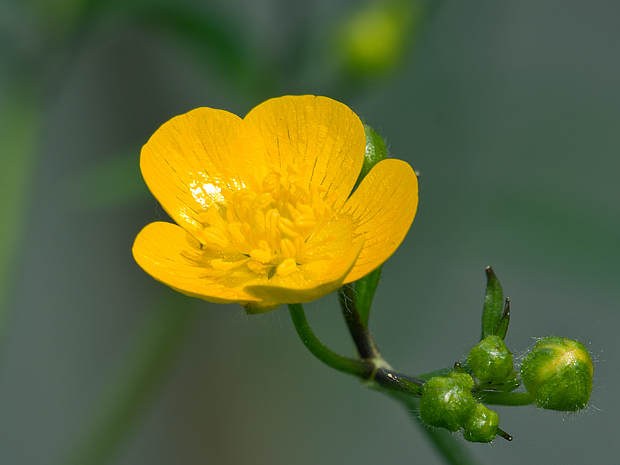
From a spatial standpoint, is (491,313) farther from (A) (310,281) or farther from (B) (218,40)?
(B) (218,40)

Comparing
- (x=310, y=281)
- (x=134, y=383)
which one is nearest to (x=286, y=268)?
(x=310, y=281)

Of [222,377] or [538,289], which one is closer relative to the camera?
[538,289]

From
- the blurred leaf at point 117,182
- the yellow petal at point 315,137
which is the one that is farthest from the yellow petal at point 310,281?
the blurred leaf at point 117,182

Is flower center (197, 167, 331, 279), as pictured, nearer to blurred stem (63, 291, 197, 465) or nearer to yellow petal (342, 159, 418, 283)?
yellow petal (342, 159, 418, 283)

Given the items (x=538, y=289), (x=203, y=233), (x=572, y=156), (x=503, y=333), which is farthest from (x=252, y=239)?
(x=572, y=156)

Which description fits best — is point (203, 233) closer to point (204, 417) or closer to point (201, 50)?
point (201, 50)

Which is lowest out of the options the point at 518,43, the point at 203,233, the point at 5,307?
the point at 5,307
